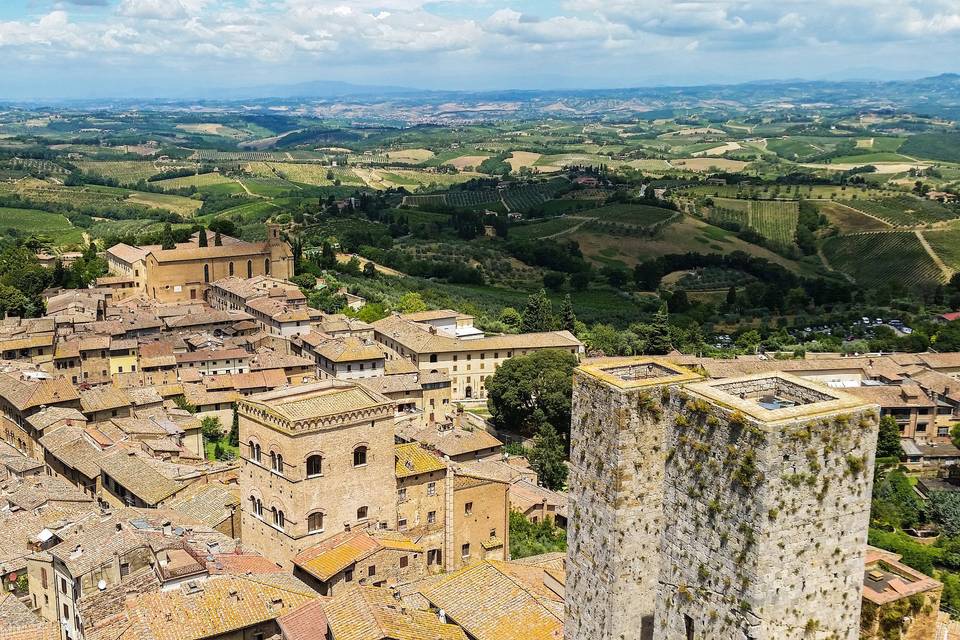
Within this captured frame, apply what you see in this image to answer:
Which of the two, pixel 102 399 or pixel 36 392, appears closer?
pixel 36 392

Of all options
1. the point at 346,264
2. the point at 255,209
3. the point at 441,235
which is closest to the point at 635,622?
the point at 346,264

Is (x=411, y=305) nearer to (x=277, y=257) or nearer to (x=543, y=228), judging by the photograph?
(x=277, y=257)

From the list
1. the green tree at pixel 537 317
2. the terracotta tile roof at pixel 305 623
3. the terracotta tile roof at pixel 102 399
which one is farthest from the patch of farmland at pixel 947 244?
the terracotta tile roof at pixel 305 623

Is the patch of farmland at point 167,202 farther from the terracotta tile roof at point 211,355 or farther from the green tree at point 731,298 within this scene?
the terracotta tile roof at point 211,355

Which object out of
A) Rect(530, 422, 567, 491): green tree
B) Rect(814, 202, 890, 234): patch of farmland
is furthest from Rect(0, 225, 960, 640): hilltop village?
Rect(814, 202, 890, 234): patch of farmland

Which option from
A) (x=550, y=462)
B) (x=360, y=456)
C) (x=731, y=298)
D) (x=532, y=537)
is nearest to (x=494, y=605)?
(x=360, y=456)

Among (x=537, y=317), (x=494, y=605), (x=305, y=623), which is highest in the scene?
(x=305, y=623)
